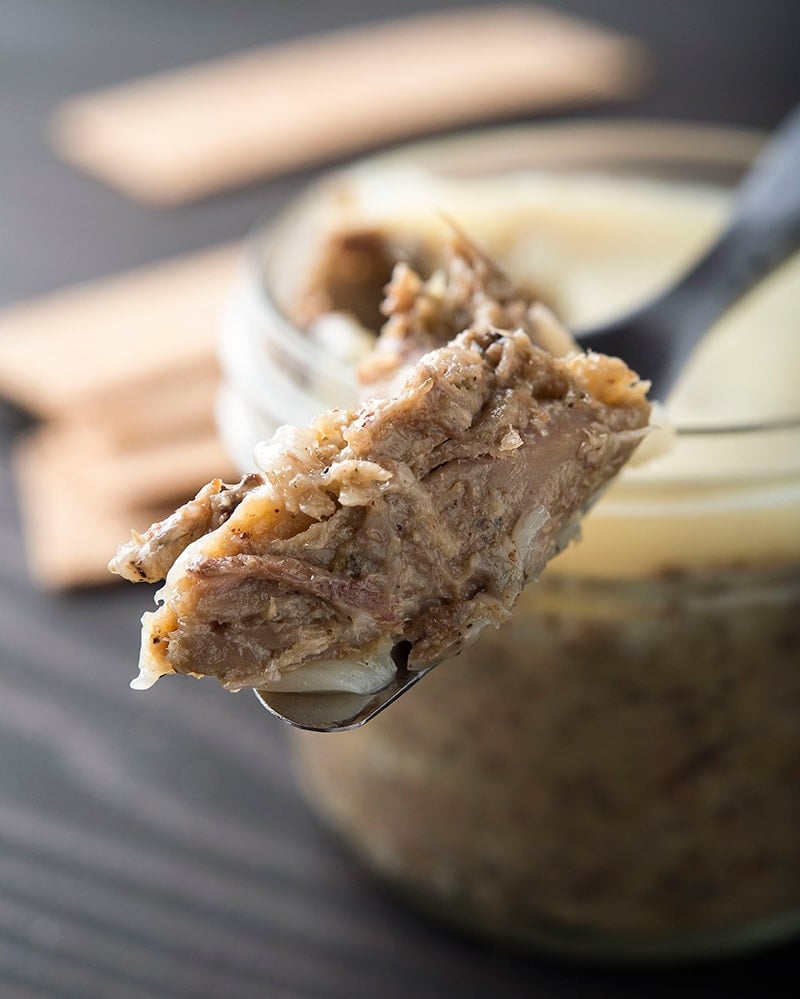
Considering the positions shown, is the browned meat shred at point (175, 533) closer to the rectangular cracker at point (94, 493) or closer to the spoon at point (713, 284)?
the spoon at point (713, 284)

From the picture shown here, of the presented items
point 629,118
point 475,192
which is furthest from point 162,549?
point 629,118

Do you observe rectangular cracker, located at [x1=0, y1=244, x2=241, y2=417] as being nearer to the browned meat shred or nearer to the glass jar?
the glass jar

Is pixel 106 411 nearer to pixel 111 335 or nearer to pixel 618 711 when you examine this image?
pixel 111 335

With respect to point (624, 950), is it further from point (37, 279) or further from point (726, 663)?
point (37, 279)

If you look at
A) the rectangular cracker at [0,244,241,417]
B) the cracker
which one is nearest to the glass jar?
the cracker

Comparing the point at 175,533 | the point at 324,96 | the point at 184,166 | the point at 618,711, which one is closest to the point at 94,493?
the point at 618,711

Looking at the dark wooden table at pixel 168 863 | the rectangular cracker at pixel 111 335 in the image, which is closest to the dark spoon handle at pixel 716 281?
the dark wooden table at pixel 168 863
